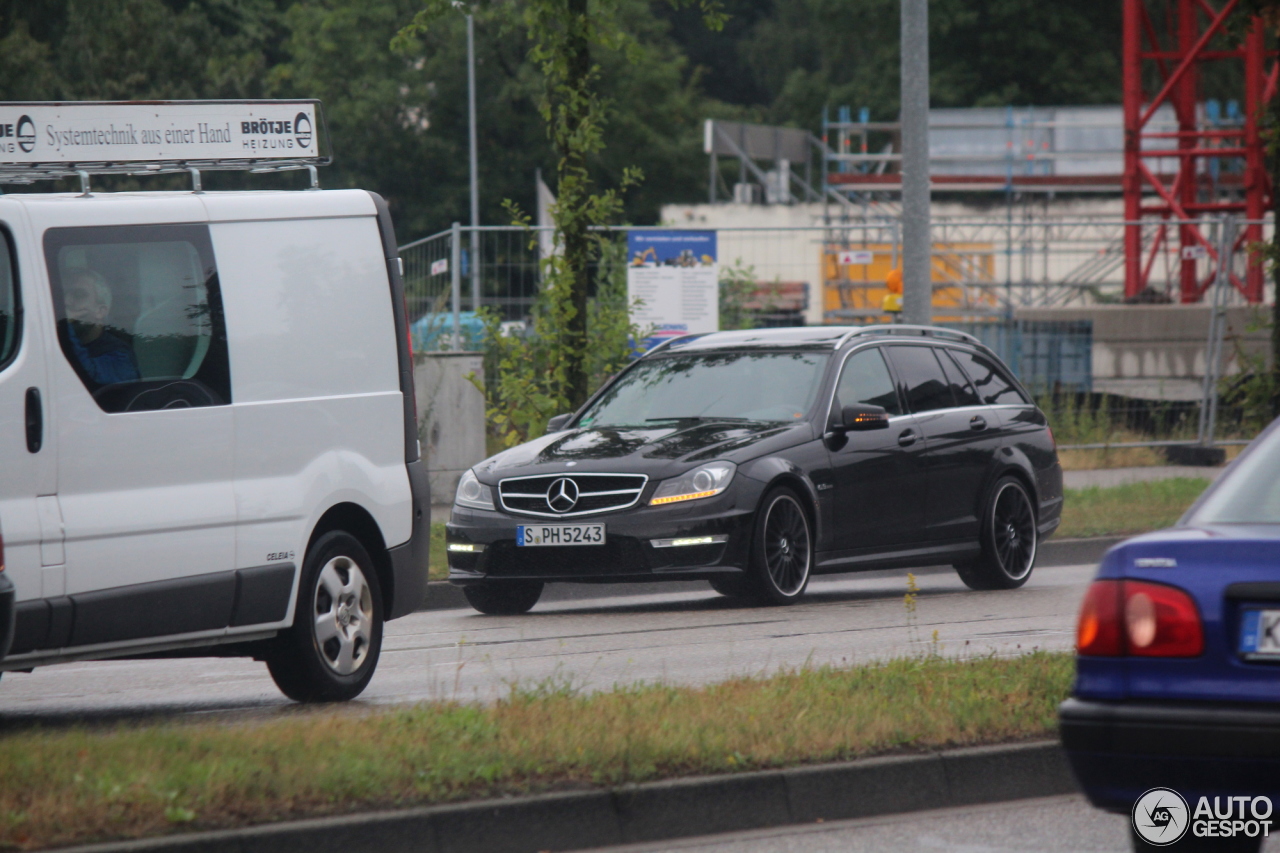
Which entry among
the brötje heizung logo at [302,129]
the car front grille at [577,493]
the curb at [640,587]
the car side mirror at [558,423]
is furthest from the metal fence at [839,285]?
the brötje heizung logo at [302,129]

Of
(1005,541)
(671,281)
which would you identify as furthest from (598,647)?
(671,281)

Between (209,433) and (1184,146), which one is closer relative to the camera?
(209,433)

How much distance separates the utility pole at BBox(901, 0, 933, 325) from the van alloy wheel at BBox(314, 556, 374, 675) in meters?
7.96

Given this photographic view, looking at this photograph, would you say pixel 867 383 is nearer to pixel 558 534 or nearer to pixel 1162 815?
pixel 558 534

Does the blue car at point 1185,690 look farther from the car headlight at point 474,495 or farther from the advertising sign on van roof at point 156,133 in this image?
the car headlight at point 474,495

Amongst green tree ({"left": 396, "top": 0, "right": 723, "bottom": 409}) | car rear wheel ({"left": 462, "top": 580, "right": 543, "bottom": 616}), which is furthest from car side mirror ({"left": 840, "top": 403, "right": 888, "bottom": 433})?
green tree ({"left": 396, "top": 0, "right": 723, "bottom": 409})

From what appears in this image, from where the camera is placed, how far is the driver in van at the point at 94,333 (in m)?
6.59

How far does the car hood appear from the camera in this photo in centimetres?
1048

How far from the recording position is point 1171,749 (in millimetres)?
4379

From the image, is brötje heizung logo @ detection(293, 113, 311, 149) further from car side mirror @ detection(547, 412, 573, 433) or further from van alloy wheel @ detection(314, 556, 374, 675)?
car side mirror @ detection(547, 412, 573, 433)

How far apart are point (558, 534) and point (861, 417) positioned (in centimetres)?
209

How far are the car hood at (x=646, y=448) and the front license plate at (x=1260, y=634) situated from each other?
20.1 ft

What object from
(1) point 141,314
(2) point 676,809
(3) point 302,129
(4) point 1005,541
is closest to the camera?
(2) point 676,809

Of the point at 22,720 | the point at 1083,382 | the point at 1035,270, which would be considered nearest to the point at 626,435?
the point at 22,720
